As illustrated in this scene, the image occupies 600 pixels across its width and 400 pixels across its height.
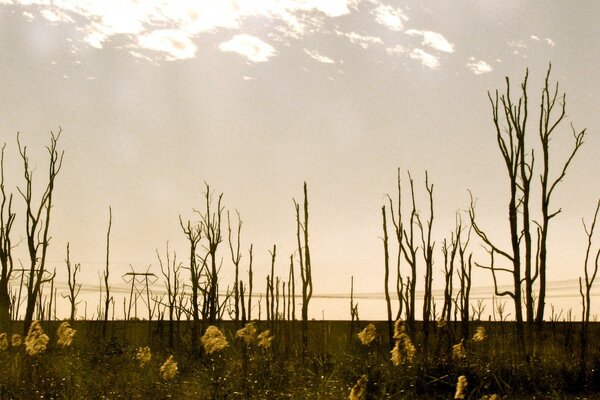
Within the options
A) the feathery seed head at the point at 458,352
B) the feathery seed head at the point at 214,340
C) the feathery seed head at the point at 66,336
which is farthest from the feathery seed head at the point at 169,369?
the feathery seed head at the point at 458,352

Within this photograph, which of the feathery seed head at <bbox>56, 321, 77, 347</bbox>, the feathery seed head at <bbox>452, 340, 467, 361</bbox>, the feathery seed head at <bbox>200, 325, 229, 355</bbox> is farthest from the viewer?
the feathery seed head at <bbox>56, 321, 77, 347</bbox>

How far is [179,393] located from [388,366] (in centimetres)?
334

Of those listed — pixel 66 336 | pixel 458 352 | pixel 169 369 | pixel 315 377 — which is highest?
pixel 66 336

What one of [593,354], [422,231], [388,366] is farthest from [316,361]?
[422,231]

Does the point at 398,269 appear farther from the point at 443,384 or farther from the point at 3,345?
the point at 3,345

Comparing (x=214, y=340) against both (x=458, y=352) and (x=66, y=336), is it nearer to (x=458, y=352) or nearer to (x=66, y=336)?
(x=66, y=336)

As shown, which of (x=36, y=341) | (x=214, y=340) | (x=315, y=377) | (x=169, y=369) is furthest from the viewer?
(x=36, y=341)

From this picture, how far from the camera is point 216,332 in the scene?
10.3m

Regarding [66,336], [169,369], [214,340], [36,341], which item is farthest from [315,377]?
[66,336]

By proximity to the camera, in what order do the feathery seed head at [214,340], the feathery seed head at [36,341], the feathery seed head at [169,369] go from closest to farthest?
the feathery seed head at [169,369]
the feathery seed head at [214,340]
the feathery seed head at [36,341]

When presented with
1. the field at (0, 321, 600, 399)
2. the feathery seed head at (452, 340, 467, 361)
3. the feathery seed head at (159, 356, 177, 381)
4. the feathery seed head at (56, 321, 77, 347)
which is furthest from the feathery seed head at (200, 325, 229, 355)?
the feathery seed head at (452, 340, 467, 361)

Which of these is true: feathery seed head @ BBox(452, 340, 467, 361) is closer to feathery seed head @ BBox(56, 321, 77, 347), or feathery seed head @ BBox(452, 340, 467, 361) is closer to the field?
the field

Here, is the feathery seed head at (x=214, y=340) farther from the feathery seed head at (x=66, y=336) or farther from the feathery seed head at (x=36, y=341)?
the feathery seed head at (x=66, y=336)

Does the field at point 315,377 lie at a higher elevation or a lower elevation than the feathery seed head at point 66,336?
lower
